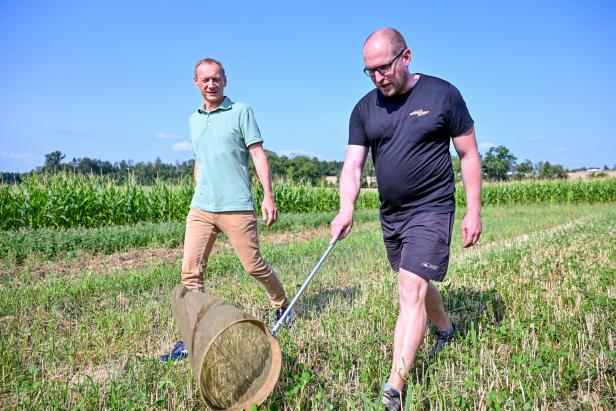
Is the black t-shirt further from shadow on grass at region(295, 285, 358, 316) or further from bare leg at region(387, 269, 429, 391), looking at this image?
shadow on grass at region(295, 285, 358, 316)

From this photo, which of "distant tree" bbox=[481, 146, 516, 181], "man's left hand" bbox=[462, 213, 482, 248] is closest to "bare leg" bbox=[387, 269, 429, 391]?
"man's left hand" bbox=[462, 213, 482, 248]

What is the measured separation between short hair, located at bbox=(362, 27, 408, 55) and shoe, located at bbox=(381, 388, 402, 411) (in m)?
2.14

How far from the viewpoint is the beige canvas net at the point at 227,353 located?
8.16 feet

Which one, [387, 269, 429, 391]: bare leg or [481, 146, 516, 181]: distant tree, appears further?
[481, 146, 516, 181]: distant tree

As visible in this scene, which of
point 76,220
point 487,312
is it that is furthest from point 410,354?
point 76,220

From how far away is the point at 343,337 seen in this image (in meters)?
3.85

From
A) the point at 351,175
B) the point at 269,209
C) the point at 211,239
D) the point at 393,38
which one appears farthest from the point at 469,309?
the point at 393,38

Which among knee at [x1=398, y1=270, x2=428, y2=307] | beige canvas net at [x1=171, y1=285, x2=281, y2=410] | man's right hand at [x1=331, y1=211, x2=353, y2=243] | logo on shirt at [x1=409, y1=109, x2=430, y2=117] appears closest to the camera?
beige canvas net at [x1=171, y1=285, x2=281, y2=410]

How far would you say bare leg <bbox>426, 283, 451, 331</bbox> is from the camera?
12.4ft

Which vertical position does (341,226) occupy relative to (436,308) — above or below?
above

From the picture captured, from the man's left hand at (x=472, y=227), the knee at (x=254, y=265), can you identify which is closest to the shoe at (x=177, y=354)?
the knee at (x=254, y=265)

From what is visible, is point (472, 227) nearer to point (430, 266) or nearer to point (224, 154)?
point (430, 266)

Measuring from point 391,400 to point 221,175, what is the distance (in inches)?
93.0

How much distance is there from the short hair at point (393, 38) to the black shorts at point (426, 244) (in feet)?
3.78
